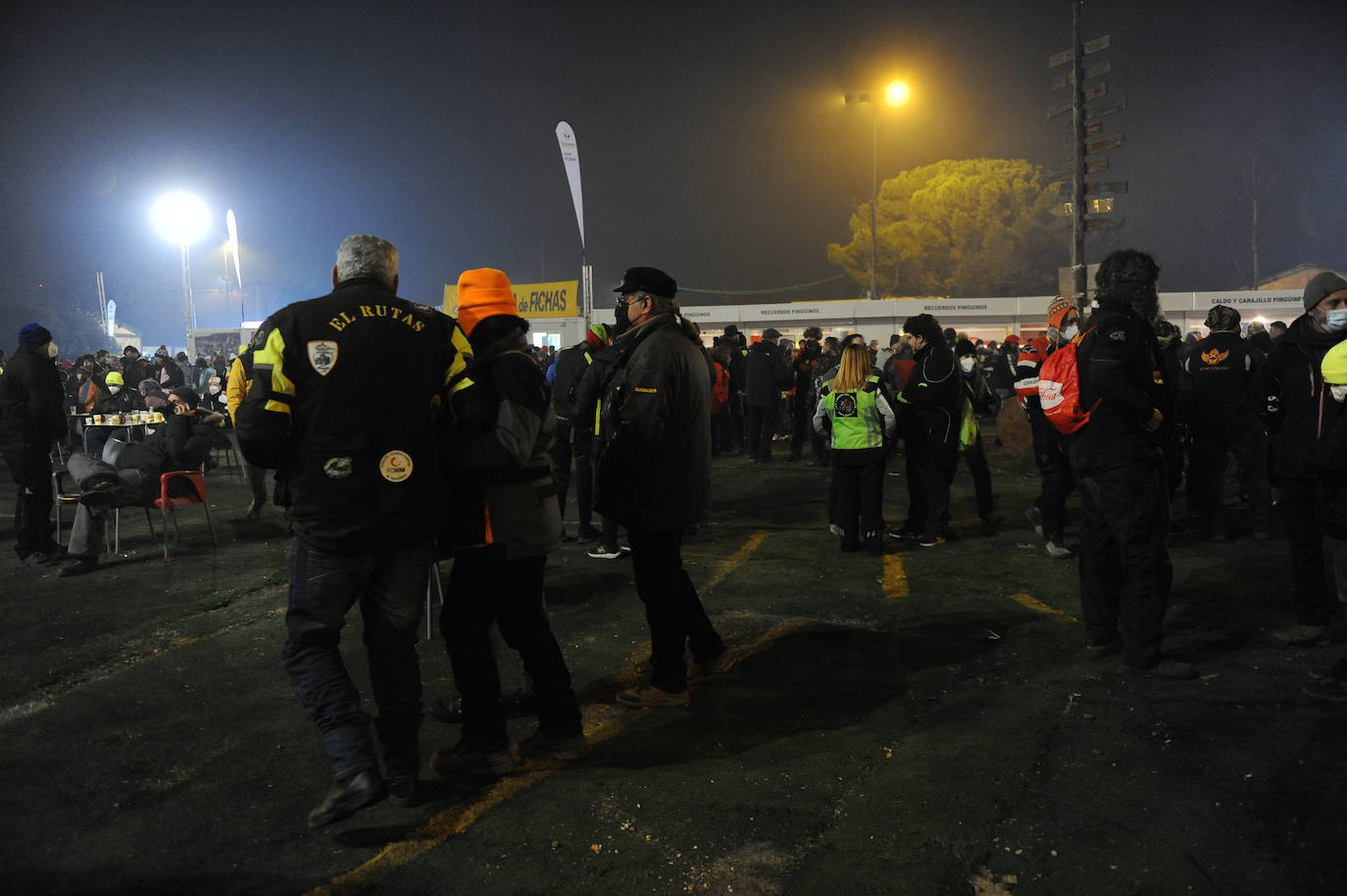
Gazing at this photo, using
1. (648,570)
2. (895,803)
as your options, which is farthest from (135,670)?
(895,803)

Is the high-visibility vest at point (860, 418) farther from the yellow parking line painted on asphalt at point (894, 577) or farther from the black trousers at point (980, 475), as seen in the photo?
the black trousers at point (980, 475)

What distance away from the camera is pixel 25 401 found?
777 centimetres

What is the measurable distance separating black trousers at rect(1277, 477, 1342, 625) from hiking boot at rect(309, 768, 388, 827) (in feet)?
15.7

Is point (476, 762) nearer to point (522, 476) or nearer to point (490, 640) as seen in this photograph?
point (490, 640)

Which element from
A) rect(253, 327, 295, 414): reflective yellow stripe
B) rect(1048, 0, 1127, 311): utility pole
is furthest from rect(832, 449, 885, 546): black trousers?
rect(1048, 0, 1127, 311): utility pole

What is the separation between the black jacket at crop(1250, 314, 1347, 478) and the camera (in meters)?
4.70

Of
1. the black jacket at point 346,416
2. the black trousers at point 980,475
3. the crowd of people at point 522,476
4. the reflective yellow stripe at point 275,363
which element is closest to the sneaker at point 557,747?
the crowd of people at point 522,476

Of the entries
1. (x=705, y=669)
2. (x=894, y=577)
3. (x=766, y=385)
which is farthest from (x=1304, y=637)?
(x=766, y=385)

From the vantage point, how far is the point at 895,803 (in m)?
3.31

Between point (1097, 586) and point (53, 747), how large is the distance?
201 inches

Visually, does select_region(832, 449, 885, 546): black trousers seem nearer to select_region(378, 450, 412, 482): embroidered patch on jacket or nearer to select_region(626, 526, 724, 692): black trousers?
select_region(626, 526, 724, 692): black trousers

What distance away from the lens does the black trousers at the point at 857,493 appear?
25.1 ft

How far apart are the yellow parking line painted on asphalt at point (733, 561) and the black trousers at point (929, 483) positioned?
139 centimetres

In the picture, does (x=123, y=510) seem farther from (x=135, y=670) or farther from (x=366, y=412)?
(x=366, y=412)
